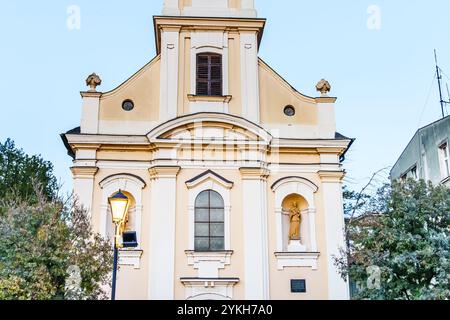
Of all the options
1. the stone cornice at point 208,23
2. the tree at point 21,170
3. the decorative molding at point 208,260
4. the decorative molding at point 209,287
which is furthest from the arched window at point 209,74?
the tree at point 21,170

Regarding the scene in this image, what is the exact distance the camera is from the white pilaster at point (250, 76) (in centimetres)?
1925

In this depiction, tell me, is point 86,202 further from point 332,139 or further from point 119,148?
point 332,139

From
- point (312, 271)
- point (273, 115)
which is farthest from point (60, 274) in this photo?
point (273, 115)

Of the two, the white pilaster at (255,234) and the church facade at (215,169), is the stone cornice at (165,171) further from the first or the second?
the white pilaster at (255,234)

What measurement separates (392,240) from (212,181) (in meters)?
6.78

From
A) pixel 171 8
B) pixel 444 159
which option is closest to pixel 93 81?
pixel 171 8

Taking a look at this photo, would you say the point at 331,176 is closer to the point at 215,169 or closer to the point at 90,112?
the point at 215,169

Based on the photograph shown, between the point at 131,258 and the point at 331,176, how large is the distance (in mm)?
6846

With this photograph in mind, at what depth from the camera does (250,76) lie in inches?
775

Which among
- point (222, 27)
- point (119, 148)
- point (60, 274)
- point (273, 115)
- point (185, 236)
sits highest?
point (222, 27)

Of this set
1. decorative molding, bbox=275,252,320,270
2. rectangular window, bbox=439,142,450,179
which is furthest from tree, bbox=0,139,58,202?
rectangular window, bbox=439,142,450,179

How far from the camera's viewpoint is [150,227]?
17781mm

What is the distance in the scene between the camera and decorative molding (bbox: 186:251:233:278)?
1736 cm
